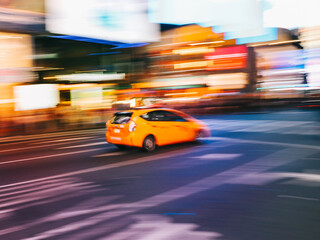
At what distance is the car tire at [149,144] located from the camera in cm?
985

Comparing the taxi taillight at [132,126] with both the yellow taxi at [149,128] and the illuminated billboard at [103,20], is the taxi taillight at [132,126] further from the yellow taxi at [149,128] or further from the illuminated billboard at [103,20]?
the illuminated billboard at [103,20]

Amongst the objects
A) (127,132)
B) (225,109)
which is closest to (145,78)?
(225,109)

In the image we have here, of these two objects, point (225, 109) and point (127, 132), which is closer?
point (127, 132)

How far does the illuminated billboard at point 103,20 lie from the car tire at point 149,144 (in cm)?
1474

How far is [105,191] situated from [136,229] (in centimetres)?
191

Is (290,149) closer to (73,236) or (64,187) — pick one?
(64,187)

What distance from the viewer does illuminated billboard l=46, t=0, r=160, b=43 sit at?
21.7 m

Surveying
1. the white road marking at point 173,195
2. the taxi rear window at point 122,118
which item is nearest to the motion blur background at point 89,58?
the taxi rear window at point 122,118

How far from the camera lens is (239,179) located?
6465 mm

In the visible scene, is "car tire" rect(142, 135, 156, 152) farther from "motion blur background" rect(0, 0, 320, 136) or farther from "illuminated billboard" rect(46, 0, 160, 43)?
"illuminated billboard" rect(46, 0, 160, 43)

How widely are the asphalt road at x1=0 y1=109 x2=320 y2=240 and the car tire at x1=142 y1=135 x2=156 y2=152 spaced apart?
42 cm

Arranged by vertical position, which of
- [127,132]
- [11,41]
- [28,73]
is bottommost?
[127,132]

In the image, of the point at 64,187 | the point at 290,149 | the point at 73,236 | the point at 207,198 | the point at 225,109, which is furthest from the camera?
the point at 225,109

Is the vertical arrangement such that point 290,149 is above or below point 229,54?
below
